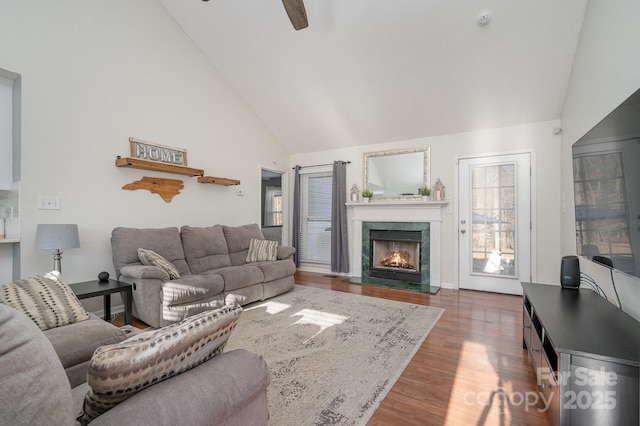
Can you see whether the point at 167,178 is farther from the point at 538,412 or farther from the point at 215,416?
the point at 538,412

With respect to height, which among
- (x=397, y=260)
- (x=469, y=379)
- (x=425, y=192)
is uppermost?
(x=425, y=192)

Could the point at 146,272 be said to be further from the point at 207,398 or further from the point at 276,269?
the point at 207,398

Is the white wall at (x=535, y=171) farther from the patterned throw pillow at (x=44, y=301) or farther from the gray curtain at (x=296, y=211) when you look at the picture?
the patterned throw pillow at (x=44, y=301)

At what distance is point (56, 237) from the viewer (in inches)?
100

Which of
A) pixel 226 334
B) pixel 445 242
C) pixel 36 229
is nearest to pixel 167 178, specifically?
pixel 36 229

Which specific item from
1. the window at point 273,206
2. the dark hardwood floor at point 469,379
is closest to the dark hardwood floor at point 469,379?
the dark hardwood floor at point 469,379

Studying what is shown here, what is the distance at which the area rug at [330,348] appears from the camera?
1709 millimetres

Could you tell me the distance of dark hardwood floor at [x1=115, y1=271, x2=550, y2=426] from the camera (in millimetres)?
1648

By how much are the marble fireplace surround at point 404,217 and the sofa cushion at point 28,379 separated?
4536mm

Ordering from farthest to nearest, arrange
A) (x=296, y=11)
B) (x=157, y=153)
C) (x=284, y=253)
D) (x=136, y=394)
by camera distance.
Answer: (x=284, y=253)
(x=157, y=153)
(x=296, y=11)
(x=136, y=394)

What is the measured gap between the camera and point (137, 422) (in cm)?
69

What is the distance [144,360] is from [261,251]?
11.4 feet

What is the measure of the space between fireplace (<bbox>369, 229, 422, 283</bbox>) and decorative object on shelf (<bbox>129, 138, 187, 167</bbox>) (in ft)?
10.5

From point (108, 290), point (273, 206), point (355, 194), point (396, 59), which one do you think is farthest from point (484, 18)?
point (273, 206)
